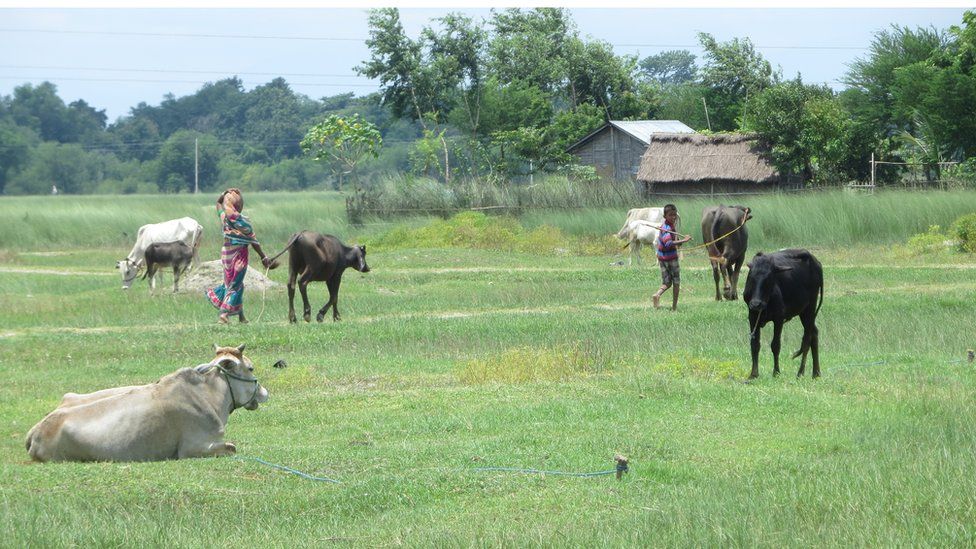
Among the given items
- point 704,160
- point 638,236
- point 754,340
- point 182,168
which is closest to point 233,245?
point 754,340

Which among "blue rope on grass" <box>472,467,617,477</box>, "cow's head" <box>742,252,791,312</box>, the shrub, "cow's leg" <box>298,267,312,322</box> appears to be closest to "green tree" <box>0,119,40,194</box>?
the shrub

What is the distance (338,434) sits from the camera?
390 inches

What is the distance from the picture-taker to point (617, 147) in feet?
162

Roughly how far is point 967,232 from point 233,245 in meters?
18.6

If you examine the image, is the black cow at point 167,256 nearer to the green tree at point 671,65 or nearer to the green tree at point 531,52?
the green tree at point 531,52

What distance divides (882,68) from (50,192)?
63795mm

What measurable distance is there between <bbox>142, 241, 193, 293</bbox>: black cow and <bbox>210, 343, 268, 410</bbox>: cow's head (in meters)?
16.0

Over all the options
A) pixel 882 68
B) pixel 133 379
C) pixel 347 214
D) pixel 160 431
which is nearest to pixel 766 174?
pixel 882 68

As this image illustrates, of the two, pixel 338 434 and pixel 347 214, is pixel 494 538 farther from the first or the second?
pixel 347 214

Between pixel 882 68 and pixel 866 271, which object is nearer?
pixel 866 271

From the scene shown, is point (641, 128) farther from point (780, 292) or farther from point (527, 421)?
point (527, 421)

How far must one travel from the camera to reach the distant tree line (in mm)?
38625

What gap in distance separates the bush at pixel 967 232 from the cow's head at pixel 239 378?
2256cm

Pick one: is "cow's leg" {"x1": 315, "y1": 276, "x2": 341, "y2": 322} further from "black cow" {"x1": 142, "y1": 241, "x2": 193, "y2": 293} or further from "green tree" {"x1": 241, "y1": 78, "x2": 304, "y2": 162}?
"green tree" {"x1": 241, "y1": 78, "x2": 304, "y2": 162}
